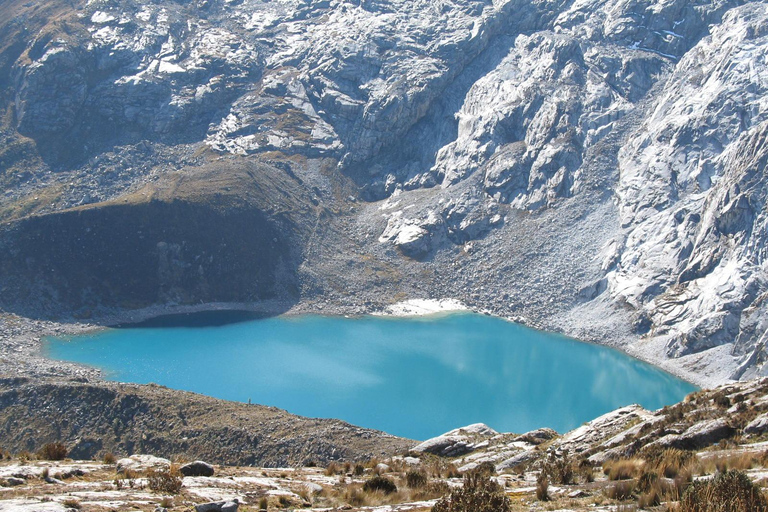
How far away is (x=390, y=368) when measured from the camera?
68.7 m

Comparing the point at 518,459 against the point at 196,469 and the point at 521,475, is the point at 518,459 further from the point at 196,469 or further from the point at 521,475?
the point at 196,469

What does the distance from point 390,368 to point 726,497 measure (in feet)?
196

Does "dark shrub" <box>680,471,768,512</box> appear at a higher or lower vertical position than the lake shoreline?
lower

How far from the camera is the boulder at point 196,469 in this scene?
18.2 meters

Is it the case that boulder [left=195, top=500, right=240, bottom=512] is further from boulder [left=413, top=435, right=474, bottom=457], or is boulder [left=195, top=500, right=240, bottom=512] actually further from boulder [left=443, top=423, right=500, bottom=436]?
boulder [left=443, top=423, right=500, bottom=436]

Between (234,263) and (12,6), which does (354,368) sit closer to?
(234,263)

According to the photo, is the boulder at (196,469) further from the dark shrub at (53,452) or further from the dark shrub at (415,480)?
the dark shrub at (415,480)

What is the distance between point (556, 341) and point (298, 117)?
65723 millimetres

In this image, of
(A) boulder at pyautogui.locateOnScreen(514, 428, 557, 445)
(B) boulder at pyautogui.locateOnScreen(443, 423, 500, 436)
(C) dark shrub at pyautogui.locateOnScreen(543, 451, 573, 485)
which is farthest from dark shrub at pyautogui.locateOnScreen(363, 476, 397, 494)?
(B) boulder at pyautogui.locateOnScreen(443, 423, 500, 436)

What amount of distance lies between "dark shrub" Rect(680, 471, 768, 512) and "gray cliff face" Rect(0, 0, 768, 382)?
60958 mm

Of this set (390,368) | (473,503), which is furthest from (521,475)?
(390,368)

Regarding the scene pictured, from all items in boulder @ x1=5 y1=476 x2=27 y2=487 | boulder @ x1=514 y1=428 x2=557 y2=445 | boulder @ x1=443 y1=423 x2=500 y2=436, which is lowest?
boulder @ x1=5 y1=476 x2=27 y2=487

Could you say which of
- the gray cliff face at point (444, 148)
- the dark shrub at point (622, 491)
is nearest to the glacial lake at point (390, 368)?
the gray cliff face at point (444, 148)

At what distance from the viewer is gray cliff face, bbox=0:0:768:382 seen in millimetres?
78875
